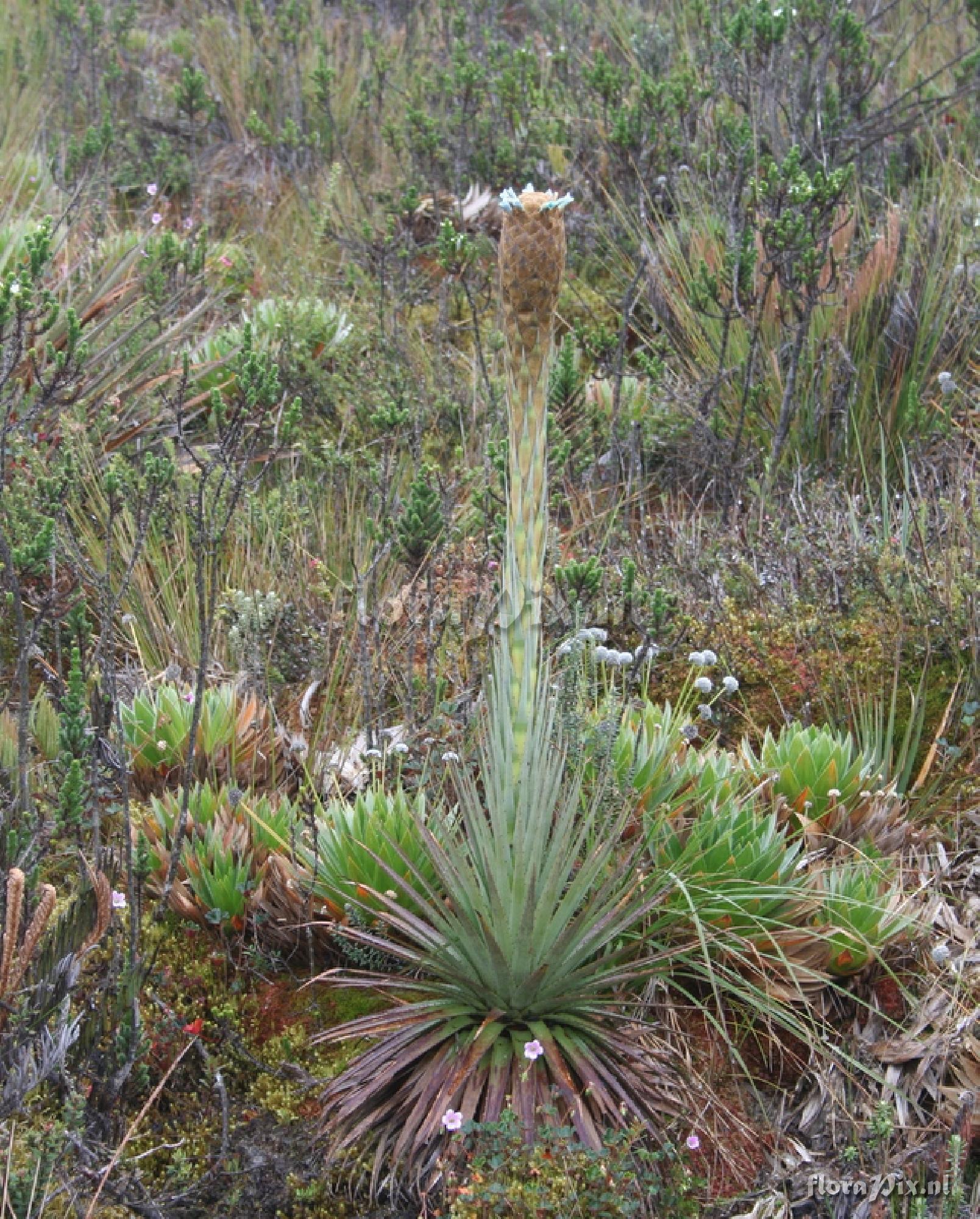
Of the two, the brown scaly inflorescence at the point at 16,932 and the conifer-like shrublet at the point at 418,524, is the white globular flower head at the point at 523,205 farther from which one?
the brown scaly inflorescence at the point at 16,932

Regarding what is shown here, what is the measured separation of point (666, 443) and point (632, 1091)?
3.55 metres

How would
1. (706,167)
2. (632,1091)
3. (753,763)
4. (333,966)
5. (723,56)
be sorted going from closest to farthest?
(632,1091) → (333,966) → (753,763) → (706,167) → (723,56)

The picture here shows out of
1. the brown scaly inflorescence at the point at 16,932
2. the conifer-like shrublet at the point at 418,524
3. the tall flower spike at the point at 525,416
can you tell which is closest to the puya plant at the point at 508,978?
the tall flower spike at the point at 525,416

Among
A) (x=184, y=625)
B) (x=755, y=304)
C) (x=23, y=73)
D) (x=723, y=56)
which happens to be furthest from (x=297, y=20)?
(x=184, y=625)

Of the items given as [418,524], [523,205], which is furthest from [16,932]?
[523,205]

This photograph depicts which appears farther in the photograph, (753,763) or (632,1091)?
(753,763)

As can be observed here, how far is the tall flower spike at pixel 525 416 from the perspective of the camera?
2.09m

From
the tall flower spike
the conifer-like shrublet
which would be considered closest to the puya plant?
the tall flower spike

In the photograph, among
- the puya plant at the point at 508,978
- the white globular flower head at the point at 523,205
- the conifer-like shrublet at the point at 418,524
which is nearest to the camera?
the white globular flower head at the point at 523,205

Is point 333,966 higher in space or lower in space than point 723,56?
lower

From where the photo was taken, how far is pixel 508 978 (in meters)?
2.64

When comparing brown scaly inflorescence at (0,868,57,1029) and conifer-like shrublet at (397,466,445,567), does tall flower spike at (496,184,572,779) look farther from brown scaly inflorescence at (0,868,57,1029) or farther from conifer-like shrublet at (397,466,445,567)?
brown scaly inflorescence at (0,868,57,1029)

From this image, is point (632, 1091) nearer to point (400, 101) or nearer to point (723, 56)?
point (723, 56)

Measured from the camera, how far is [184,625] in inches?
169
